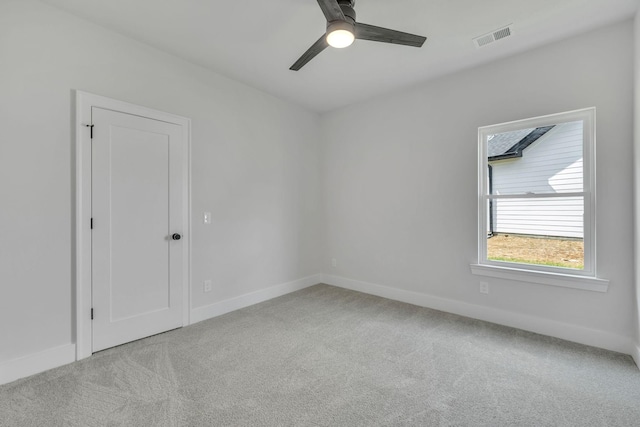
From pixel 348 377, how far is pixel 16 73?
3289 millimetres

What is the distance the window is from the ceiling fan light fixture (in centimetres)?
204

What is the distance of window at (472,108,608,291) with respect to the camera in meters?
2.61

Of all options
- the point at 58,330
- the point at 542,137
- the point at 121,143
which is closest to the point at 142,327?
the point at 58,330

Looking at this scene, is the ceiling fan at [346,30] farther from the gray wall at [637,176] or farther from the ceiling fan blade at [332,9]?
the gray wall at [637,176]

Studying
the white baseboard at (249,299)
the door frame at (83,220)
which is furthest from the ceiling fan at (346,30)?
the white baseboard at (249,299)

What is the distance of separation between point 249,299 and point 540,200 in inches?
135

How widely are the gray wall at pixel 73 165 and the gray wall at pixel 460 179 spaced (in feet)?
3.40

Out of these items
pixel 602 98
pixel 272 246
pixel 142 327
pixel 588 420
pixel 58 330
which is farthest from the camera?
pixel 272 246

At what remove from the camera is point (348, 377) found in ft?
6.84

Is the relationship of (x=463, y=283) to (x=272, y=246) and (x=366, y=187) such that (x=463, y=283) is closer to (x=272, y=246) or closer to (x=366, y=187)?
(x=366, y=187)

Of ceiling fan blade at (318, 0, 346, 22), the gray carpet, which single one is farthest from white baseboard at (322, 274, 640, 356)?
ceiling fan blade at (318, 0, 346, 22)

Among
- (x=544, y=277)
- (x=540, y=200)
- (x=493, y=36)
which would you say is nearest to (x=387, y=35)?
(x=493, y=36)

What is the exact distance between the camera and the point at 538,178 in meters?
2.86

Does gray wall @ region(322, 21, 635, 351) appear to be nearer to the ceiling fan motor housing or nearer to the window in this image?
the window
